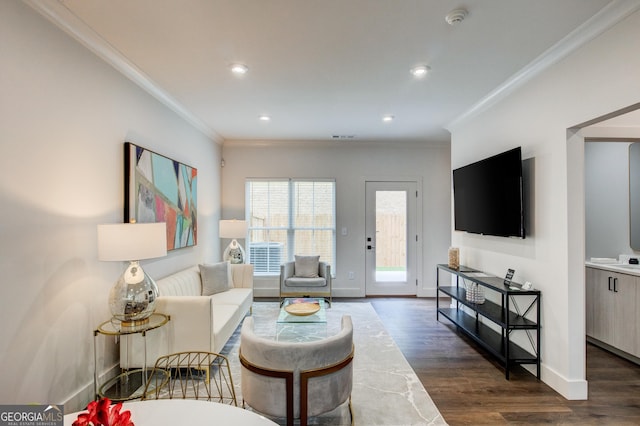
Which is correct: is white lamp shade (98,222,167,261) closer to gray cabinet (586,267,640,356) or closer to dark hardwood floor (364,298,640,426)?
dark hardwood floor (364,298,640,426)

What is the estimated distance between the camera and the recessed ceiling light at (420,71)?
2754 millimetres

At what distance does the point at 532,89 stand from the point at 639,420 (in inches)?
106

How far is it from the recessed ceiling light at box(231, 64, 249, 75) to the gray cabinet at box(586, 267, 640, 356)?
13.3 ft

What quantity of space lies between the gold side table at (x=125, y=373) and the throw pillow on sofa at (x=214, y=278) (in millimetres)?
1336

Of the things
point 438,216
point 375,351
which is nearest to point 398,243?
point 438,216

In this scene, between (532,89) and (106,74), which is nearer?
(106,74)

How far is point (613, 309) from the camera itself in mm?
3188

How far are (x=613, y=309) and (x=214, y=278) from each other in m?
4.35

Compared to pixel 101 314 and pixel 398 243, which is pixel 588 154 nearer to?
pixel 398 243

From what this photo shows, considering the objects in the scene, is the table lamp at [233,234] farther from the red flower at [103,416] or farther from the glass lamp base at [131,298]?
the red flower at [103,416]

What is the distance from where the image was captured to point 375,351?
3.40 metres

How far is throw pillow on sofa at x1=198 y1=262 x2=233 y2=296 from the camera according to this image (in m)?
3.97

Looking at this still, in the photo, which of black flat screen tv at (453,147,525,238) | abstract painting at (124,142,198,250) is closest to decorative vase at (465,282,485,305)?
black flat screen tv at (453,147,525,238)

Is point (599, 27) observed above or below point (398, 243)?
above
